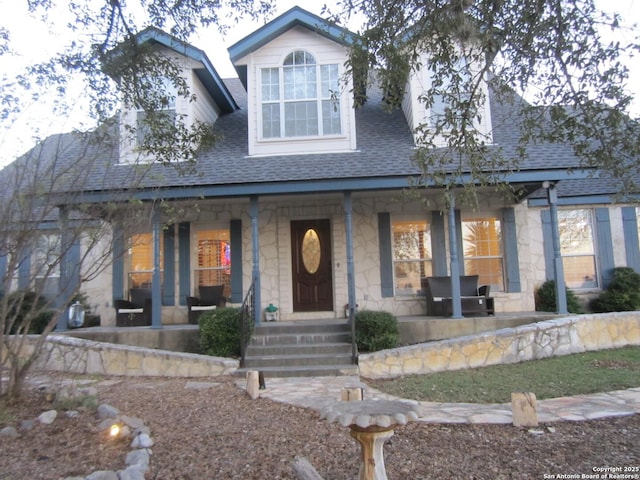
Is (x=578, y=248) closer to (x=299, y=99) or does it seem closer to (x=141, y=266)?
(x=299, y=99)

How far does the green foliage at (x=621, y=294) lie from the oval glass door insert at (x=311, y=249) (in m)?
5.91

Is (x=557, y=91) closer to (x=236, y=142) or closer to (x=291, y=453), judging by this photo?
(x=291, y=453)

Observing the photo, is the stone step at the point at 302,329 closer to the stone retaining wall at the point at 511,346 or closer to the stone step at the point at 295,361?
the stone step at the point at 295,361

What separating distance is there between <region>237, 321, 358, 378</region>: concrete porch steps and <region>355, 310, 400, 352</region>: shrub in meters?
0.25

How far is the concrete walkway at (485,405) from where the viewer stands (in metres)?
4.50

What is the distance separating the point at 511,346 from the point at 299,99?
622cm

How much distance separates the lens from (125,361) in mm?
7539

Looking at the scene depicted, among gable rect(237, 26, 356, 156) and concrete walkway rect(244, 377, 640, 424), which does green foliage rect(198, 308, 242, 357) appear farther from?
gable rect(237, 26, 356, 156)

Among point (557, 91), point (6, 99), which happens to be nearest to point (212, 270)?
point (6, 99)

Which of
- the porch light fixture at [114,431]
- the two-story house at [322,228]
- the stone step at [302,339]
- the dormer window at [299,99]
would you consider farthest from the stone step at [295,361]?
the dormer window at [299,99]

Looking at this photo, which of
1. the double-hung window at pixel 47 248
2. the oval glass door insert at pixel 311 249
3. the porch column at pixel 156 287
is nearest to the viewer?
the double-hung window at pixel 47 248

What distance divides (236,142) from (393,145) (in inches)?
135

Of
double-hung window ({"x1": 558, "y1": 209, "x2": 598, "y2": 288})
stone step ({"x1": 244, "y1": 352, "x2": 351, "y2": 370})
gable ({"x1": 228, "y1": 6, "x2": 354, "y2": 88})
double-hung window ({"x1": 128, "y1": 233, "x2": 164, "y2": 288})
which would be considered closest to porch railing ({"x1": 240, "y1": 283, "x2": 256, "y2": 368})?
stone step ({"x1": 244, "y1": 352, "x2": 351, "y2": 370})

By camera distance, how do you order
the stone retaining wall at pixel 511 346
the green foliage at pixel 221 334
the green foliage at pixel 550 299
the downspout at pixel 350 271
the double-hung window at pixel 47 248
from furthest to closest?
the green foliage at pixel 550 299 → the green foliage at pixel 221 334 → the downspout at pixel 350 271 → the stone retaining wall at pixel 511 346 → the double-hung window at pixel 47 248
